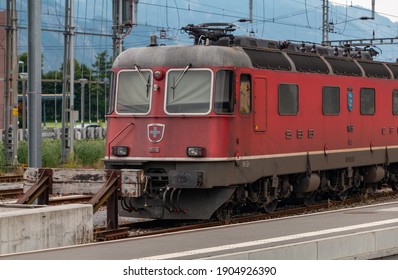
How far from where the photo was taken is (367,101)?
23.6 meters

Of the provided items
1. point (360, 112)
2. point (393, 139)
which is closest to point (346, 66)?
point (360, 112)

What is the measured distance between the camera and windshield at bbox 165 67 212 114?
1756 centimetres

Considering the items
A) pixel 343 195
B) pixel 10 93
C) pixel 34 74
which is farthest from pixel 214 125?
pixel 10 93

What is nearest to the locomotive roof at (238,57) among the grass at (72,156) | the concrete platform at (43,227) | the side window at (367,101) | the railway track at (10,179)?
the side window at (367,101)

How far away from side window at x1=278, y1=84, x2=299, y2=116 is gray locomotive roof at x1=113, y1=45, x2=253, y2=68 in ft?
4.71

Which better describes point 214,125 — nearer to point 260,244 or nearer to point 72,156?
point 260,244

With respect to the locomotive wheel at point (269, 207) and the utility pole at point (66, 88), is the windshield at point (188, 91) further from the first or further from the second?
the utility pole at point (66, 88)

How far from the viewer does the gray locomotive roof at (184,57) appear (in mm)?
17703

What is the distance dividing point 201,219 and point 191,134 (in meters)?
1.80

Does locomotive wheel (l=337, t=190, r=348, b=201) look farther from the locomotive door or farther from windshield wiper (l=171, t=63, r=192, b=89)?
windshield wiper (l=171, t=63, r=192, b=89)

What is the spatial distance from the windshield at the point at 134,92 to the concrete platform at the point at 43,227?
353 cm

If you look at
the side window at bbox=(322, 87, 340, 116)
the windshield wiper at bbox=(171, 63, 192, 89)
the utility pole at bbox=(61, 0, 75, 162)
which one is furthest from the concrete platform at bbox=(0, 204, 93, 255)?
the utility pole at bbox=(61, 0, 75, 162)

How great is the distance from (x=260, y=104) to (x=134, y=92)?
2.48m
